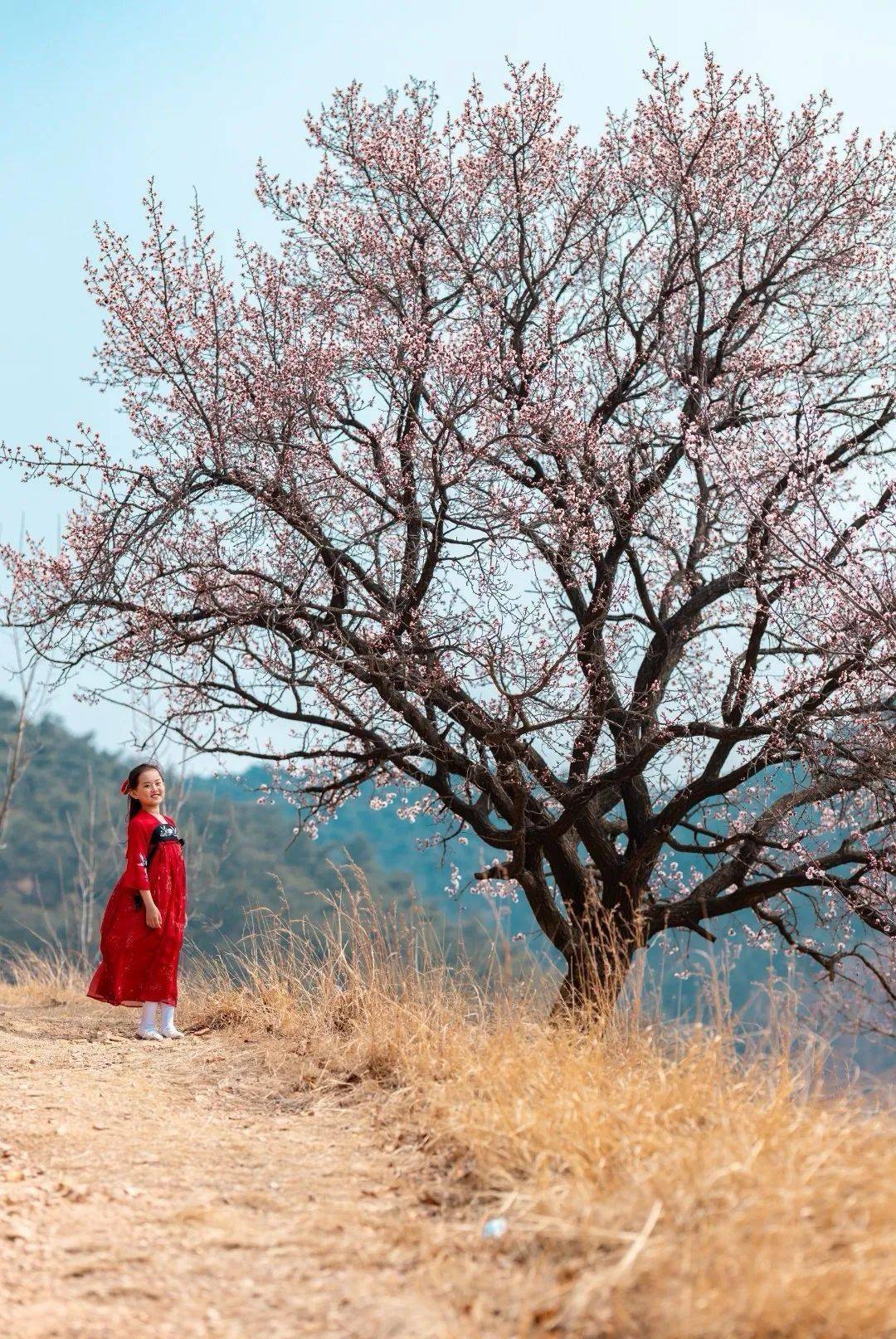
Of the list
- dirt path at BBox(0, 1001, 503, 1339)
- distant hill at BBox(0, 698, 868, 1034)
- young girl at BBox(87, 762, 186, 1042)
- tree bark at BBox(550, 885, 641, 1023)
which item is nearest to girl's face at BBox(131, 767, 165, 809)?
young girl at BBox(87, 762, 186, 1042)

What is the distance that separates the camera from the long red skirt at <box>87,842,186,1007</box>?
702 cm

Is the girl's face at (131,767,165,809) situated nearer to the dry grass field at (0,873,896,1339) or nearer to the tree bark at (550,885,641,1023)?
the dry grass field at (0,873,896,1339)

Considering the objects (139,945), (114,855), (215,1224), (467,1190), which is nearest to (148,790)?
(139,945)

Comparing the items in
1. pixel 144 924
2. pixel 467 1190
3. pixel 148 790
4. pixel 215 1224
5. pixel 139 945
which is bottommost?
pixel 215 1224

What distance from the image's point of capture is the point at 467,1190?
3668mm

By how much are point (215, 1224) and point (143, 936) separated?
3702 mm

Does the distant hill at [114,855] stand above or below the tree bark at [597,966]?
above

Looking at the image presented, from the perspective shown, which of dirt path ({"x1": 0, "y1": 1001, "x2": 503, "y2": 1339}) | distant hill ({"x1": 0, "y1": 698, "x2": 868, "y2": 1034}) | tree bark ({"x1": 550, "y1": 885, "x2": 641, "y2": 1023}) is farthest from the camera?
distant hill ({"x1": 0, "y1": 698, "x2": 868, "y2": 1034})

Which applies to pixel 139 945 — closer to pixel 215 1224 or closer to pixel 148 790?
pixel 148 790

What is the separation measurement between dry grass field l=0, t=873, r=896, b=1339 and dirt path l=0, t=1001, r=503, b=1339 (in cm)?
1

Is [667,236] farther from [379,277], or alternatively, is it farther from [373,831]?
[373,831]

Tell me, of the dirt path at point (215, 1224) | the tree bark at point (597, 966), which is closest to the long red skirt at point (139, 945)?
the dirt path at point (215, 1224)

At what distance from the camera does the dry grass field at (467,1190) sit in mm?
2680

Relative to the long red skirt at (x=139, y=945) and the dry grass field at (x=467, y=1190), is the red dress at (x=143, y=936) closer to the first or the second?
the long red skirt at (x=139, y=945)
